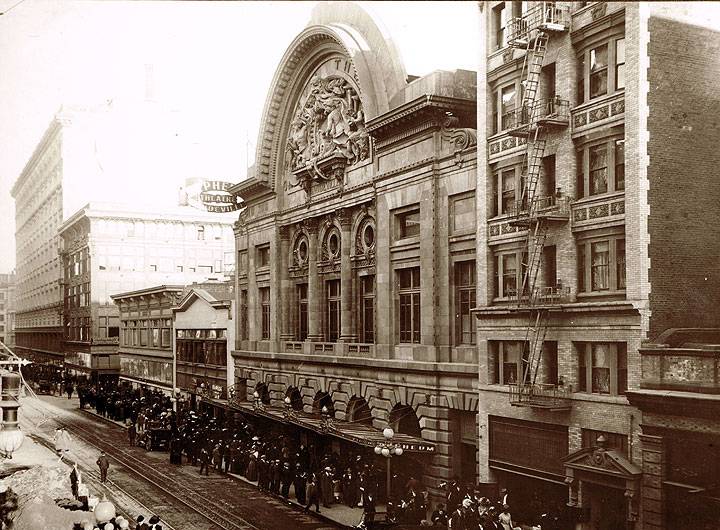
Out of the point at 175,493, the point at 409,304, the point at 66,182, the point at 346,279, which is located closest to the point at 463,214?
the point at 409,304

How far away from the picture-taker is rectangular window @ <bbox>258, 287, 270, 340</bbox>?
5538cm

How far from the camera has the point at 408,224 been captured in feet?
128

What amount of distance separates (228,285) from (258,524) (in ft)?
125

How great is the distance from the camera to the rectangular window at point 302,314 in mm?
51156

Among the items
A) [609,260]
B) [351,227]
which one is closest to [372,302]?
[351,227]

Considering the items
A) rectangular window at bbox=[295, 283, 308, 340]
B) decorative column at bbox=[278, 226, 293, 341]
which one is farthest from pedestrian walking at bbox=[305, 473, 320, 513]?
decorative column at bbox=[278, 226, 293, 341]

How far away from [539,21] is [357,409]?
2197 centimetres

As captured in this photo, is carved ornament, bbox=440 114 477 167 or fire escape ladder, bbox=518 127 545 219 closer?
fire escape ladder, bbox=518 127 545 219

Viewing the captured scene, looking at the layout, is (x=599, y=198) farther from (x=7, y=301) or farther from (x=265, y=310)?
(x=7, y=301)

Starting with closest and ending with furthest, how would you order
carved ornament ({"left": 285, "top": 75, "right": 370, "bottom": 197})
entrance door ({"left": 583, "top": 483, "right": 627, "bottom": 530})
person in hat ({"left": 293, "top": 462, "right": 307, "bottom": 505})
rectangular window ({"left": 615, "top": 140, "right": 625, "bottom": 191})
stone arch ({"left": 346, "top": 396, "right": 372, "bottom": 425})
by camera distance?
1. entrance door ({"left": 583, "top": 483, "right": 627, "bottom": 530})
2. rectangular window ({"left": 615, "top": 140, "right": 625, "bottom": 191})
3. person in hat ({"left": 293, "top": 462, "right": 307, "bottom": 505})
4. stone arch ({"left": 346, "top": 396, "right": 372, "bottom": 425})
5. carved ornament ({"left": 285, "top": 75, "right": 370, "bottom": 197})

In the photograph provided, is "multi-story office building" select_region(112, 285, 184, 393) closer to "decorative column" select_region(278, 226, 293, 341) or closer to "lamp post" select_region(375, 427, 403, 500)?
"decorative column" select_region(278, 226, 293, 341)

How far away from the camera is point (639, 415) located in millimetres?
24766

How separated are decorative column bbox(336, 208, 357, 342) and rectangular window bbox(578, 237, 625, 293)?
18094 mm

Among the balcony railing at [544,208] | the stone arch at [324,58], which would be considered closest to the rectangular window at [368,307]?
the stone arch at [324,58]
